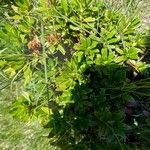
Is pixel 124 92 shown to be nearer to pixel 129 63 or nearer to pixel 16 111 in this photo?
pixel 129 63

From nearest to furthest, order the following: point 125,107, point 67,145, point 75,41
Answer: point 67,145 → point 125,107 → point 75,41

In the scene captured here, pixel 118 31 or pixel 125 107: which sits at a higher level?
pixel 118 31

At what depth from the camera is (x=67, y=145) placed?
8.32ft

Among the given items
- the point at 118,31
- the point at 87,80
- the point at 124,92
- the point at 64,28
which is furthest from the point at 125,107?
the point at 64,28

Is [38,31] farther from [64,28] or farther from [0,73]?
[0,73]

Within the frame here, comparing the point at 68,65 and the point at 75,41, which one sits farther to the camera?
the point at 75,41

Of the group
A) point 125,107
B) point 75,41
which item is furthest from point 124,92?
point 75,41

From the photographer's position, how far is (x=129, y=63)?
2668 millimetres

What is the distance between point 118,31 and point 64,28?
1.26 ft

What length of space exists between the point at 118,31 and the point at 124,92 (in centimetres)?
44

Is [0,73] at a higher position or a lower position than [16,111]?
higher

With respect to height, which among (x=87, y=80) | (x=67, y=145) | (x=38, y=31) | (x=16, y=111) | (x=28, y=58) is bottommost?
(x=67, y=145)

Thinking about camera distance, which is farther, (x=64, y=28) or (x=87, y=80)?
(x=64, y=28)

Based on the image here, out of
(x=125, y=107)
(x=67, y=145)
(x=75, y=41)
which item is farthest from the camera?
(x=75, y=41)
